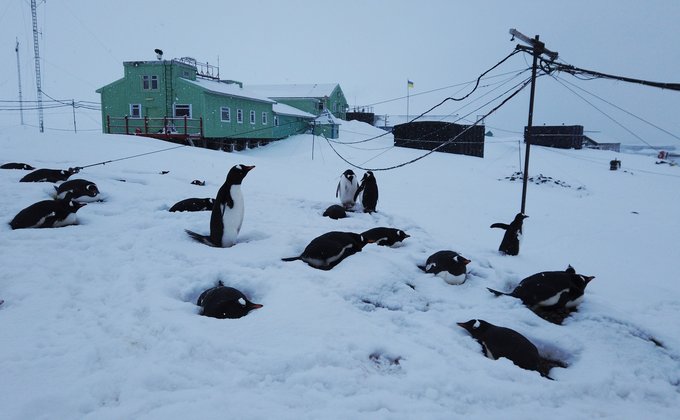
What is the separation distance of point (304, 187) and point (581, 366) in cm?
1362

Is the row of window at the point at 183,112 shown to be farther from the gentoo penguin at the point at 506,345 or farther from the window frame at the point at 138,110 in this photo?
the gentoo penguin at the point at 506,345

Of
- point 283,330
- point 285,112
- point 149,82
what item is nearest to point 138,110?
point 149,82

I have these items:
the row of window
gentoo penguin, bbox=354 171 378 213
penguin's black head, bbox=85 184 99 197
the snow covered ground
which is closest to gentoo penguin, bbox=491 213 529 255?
the snow covered ground

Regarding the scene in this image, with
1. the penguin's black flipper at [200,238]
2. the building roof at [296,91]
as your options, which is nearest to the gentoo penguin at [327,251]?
the penguin's black flipper at [200,238]

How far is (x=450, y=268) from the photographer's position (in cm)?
558

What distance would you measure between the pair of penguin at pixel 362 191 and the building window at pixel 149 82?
75.4ft

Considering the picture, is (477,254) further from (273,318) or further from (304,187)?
(304,187)

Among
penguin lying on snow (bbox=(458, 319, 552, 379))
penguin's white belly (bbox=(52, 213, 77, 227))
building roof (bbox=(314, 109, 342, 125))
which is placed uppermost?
building roof (bbox=(314, 109, 342, 125))

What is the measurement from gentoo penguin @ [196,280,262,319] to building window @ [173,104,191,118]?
26.4 metres

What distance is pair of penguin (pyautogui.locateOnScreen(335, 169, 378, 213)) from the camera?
10102 millimetres

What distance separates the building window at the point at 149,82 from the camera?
28.1 meters

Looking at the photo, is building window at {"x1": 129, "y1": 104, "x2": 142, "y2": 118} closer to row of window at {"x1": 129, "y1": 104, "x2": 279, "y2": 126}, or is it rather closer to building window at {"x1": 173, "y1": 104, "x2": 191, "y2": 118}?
row of window at {"x1": 129, "y1": 104, "x2": 279, "y2": 126}

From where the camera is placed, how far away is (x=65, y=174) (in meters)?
9.34

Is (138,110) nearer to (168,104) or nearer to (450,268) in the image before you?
(168,104)
